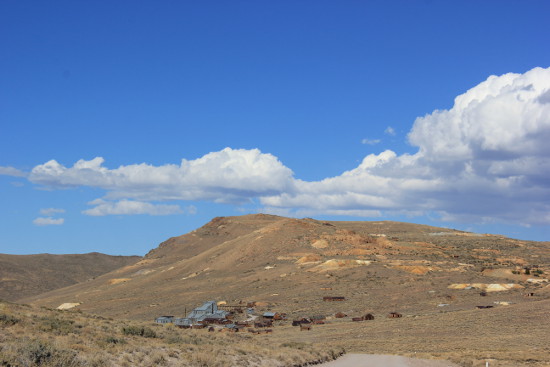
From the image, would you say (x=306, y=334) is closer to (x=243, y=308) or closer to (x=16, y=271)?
(x=243, y=308)

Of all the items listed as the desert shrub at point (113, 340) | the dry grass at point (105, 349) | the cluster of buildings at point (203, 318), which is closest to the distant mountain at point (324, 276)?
the cluster of buildings at point (203, 318)

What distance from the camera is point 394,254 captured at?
3686 inches

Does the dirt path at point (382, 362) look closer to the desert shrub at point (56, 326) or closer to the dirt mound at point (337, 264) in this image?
the desert shrub at point (56, 326)

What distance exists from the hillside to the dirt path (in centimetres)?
180

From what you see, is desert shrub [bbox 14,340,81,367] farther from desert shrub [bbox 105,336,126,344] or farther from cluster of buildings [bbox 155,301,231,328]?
cluster of buildings [bbox 155,301,231,328]

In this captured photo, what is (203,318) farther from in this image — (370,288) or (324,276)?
(370,288)

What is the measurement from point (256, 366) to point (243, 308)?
4628cm

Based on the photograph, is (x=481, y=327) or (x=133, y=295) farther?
(x=133, y=295)

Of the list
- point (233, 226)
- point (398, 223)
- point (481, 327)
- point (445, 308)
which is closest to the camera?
point (481, 327)

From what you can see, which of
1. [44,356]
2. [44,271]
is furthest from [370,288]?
[44,271]

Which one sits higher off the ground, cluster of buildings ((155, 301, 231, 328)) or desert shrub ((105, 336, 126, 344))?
desert shrub ((105, 336, 126, 344))

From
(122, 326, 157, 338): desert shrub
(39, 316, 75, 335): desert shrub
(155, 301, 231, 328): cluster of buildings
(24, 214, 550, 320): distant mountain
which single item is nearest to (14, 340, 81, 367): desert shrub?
(39, 316, 75, 335): desert shrub

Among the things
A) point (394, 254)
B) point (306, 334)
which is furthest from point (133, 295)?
point (306, 334)

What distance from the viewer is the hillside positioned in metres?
42.7
